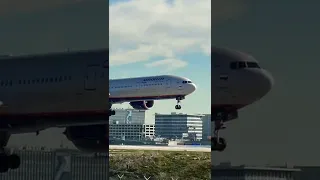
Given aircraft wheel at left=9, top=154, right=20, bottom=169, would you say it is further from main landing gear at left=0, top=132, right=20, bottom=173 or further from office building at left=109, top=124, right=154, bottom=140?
office building at left=109, top=124, right=154, bottom=140

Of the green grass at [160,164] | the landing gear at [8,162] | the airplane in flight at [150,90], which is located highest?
the airplane in flight at [150,90]

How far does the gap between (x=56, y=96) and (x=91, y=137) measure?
2.28m

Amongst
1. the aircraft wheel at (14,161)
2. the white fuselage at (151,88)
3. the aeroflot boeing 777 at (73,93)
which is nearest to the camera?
the aeroflot boeing 777 at (73,93)

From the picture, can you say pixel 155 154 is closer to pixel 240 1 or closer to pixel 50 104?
pixel 50 104

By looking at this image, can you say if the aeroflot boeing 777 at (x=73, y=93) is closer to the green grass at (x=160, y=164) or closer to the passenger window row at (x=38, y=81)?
the passenger window row at (x=38, y=81)

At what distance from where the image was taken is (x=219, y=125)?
19.3 metres

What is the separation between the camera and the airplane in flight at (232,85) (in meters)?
18.2

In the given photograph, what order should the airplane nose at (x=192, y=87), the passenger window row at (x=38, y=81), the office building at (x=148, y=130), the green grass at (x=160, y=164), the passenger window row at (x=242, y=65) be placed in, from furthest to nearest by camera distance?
the office building at (x=148, y=130)
the green grass at (x=160, y=164)
the airplane nose at (x=192, y=87)
the passenger window row at (x=38, y=81)
the passenger window row at (x=242, y=65)

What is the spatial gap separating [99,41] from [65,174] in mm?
7054

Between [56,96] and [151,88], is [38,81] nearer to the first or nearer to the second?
[56,96]

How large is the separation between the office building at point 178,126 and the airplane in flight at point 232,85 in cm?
4774

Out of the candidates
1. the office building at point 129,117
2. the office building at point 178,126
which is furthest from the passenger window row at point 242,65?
the office building at point 129,117

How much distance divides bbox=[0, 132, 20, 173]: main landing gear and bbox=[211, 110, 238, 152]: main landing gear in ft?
25.8

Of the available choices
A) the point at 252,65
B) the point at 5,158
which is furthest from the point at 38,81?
the point at 252,65
